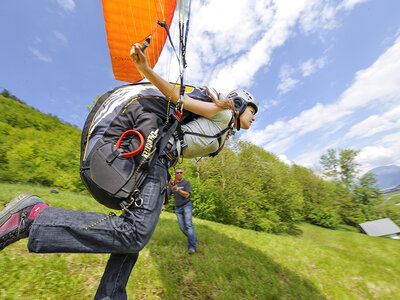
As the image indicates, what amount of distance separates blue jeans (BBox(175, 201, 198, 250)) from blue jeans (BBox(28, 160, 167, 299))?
3.13 metres

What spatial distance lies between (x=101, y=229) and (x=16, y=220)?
61 centimetres

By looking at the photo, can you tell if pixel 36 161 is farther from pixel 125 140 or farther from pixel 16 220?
pixel 125 140

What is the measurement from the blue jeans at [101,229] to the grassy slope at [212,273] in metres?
1.51

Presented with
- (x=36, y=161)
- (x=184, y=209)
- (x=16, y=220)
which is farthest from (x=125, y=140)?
(x=36, y=161)

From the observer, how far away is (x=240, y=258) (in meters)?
4.75

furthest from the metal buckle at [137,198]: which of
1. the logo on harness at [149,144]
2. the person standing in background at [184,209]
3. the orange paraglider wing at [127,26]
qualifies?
the person standing in background at [184,209]

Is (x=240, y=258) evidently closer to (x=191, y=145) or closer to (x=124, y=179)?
(x=191, y=145)

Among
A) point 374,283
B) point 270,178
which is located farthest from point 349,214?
point 374,283

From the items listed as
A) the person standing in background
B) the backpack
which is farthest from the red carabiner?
the person standing in background

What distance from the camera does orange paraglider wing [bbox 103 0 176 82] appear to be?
8.02ft

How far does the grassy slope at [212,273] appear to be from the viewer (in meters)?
2.46

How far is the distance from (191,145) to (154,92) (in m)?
0.64

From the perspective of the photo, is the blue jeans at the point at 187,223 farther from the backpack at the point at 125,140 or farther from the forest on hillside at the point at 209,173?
the forest on hillside at the point at 209,173

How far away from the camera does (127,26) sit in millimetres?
2477
